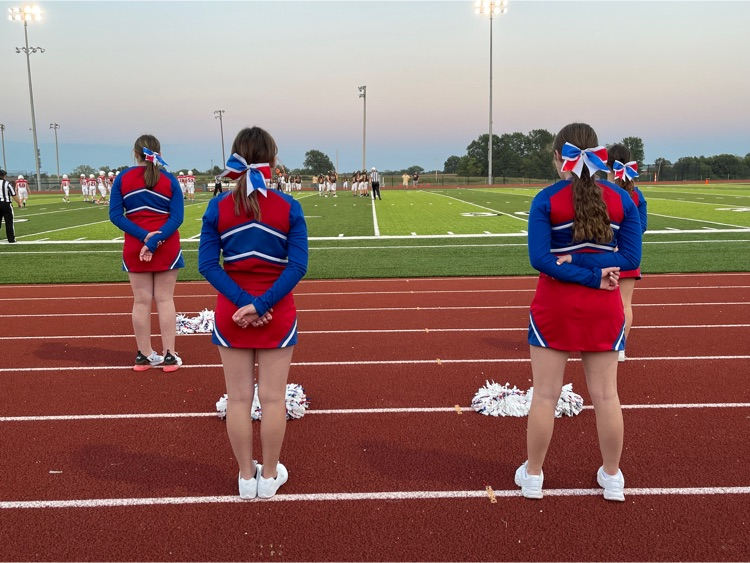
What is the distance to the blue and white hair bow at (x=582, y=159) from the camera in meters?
2.79

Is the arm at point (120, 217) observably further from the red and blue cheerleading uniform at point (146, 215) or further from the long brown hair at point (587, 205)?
the long brown hair at point (587, 205)

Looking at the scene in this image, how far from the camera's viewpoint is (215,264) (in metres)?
2.96

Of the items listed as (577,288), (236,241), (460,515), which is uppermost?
(236,241)

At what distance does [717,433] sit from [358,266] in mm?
8358

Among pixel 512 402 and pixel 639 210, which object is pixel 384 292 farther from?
pixel 512 402

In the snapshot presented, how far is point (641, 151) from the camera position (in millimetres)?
124125

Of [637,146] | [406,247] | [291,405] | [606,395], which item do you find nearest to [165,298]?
[291,405]

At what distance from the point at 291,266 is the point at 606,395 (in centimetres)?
165

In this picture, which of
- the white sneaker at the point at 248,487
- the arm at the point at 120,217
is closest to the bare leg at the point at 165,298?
the arm at the point at 120,217

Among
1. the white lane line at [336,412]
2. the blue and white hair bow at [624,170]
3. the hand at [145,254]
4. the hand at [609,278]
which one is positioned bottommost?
the white lane line at [336,412]

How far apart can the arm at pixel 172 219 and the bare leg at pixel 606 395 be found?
11.2 ft

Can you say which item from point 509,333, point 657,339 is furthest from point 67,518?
point 657,339

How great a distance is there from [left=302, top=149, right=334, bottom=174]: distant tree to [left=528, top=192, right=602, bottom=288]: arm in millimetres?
134133

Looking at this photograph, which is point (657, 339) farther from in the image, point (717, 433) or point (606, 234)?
point (606, 234)
